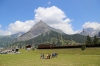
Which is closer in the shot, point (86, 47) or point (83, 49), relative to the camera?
point (83, 49)

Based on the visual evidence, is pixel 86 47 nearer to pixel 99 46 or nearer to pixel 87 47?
pixel 87 47

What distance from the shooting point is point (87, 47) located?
92000 millimetres

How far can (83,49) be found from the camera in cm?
8562

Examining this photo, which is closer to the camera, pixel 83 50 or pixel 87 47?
pixel 83 50

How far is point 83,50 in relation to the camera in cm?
8525

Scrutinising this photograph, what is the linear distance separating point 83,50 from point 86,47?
7539mm

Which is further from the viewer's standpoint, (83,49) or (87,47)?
(87,47)

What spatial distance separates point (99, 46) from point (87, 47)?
300 inches

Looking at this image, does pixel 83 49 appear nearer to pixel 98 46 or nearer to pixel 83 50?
pixel 83 50

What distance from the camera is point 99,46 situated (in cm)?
8706

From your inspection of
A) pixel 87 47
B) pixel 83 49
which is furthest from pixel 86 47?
pixel 83 49

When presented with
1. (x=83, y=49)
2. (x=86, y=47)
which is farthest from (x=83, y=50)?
(x=86, y=47)

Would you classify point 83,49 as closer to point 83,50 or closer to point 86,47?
point 83,50

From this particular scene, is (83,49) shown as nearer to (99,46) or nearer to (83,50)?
(83,50)
